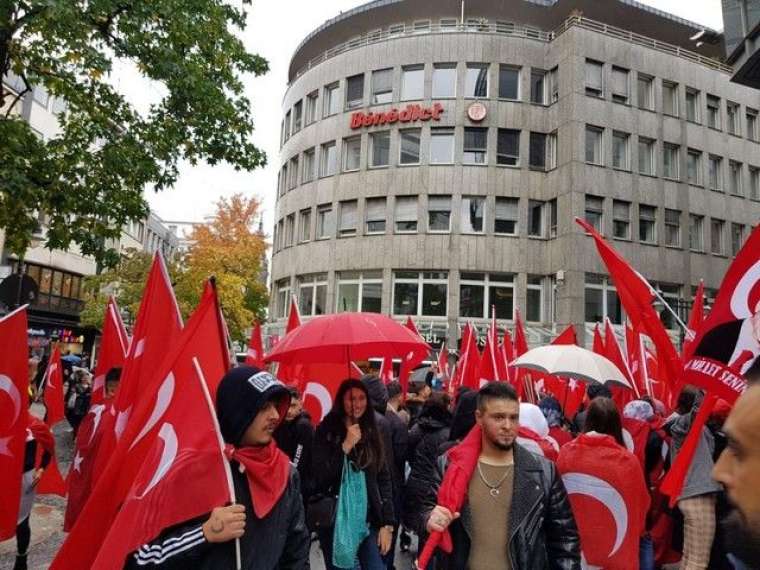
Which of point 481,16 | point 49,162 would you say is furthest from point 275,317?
point 49,162

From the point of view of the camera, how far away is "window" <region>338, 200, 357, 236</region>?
3041 cm

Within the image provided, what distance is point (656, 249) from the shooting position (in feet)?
96.9

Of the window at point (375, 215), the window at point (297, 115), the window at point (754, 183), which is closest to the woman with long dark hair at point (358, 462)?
the window at point (375, 215)

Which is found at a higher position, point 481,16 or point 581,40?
point 481,16

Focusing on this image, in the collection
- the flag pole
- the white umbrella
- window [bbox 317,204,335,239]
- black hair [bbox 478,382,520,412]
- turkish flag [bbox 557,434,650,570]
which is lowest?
turkish flag [bbox 557,434,650,570]

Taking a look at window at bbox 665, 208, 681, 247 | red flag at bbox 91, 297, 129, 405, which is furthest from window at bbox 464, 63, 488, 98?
red flag at bbox 91, 297, 129, 405

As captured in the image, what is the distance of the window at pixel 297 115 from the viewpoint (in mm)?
34250

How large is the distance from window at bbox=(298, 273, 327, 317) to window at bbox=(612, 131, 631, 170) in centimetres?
1547

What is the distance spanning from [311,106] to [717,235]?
74.6ft

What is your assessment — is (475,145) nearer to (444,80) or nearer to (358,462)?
(444,80)

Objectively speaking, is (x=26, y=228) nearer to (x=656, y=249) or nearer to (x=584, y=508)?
(x=584, y=508)

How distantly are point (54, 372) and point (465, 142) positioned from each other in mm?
23534

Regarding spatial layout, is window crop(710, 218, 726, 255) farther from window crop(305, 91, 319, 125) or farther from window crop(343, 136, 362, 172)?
window crop(305, 91, 319, 125)

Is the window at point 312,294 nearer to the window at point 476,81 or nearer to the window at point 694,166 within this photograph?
the window at point 476,81
